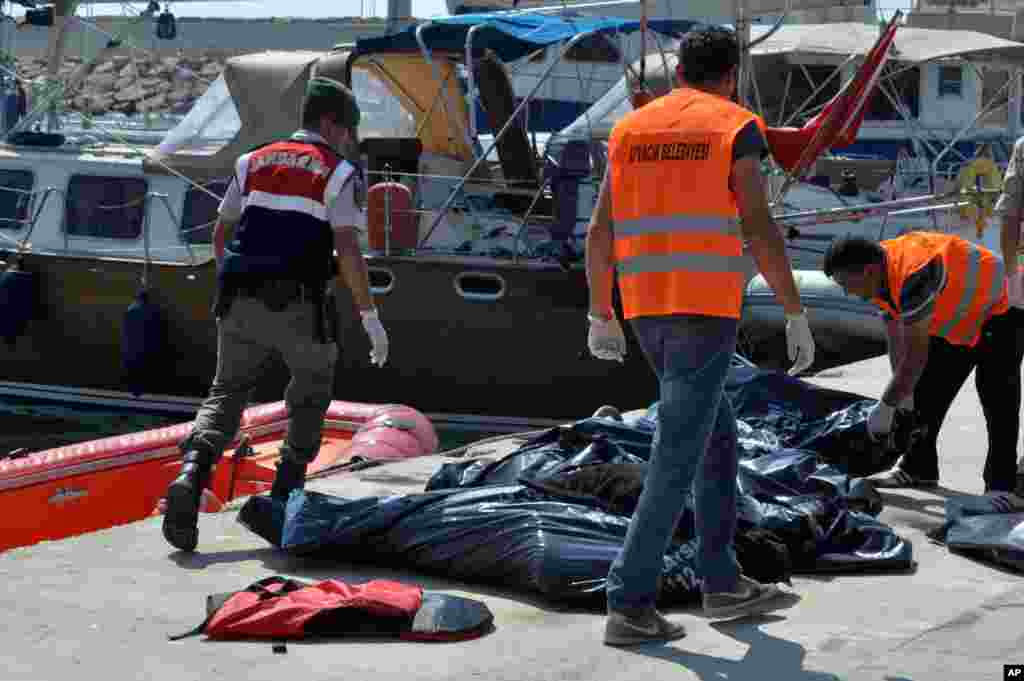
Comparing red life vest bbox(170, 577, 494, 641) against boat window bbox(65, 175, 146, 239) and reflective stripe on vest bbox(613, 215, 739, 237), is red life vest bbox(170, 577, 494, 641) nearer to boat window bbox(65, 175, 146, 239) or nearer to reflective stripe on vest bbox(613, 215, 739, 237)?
reflective stripe on vest bbox(613, 215, 739, 237)

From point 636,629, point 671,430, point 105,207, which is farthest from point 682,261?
point 105,207

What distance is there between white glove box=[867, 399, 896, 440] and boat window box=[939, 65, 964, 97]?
51.0ft

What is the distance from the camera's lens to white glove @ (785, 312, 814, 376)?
4.83 metres

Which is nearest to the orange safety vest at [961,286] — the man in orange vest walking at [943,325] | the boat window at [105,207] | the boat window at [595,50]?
the man in orange vest walking at [943,325]

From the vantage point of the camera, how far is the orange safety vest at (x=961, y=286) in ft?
21.1

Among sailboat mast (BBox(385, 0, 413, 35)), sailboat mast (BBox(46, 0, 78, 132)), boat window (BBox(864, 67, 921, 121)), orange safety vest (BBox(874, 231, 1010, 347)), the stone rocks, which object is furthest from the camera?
the stone rocks

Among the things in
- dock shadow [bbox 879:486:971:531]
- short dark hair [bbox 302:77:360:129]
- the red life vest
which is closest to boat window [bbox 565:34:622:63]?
dock shadow [bbox 879:486:971:531]

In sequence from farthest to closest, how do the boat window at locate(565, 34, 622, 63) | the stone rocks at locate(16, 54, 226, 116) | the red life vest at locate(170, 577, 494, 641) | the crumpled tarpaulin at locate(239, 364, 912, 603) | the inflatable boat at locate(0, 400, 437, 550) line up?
the stone rocks at locate(16, 54, 226, 116) → the boat window at locate(565, 34, 622, 63) → the inflatable boat at locate(0, 400, 437, 550) → the crumpled tarpaulin at locate(239, 364, 912, 603) → the red life vest at locate(170, 577, 494, 641)

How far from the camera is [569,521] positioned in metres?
5.23

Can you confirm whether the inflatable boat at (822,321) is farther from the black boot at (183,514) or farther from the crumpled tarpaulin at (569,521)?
the black boot at (183,514)

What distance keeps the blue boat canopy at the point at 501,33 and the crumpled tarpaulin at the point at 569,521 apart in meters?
7.25

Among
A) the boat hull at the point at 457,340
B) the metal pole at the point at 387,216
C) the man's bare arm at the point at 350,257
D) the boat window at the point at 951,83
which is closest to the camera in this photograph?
the man's bare arm at the point at 350,257

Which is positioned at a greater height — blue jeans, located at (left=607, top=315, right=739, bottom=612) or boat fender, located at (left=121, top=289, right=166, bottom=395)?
blue jeans, located at (left=607, top=315, right=739, bottom=612)

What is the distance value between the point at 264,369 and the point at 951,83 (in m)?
17.0
